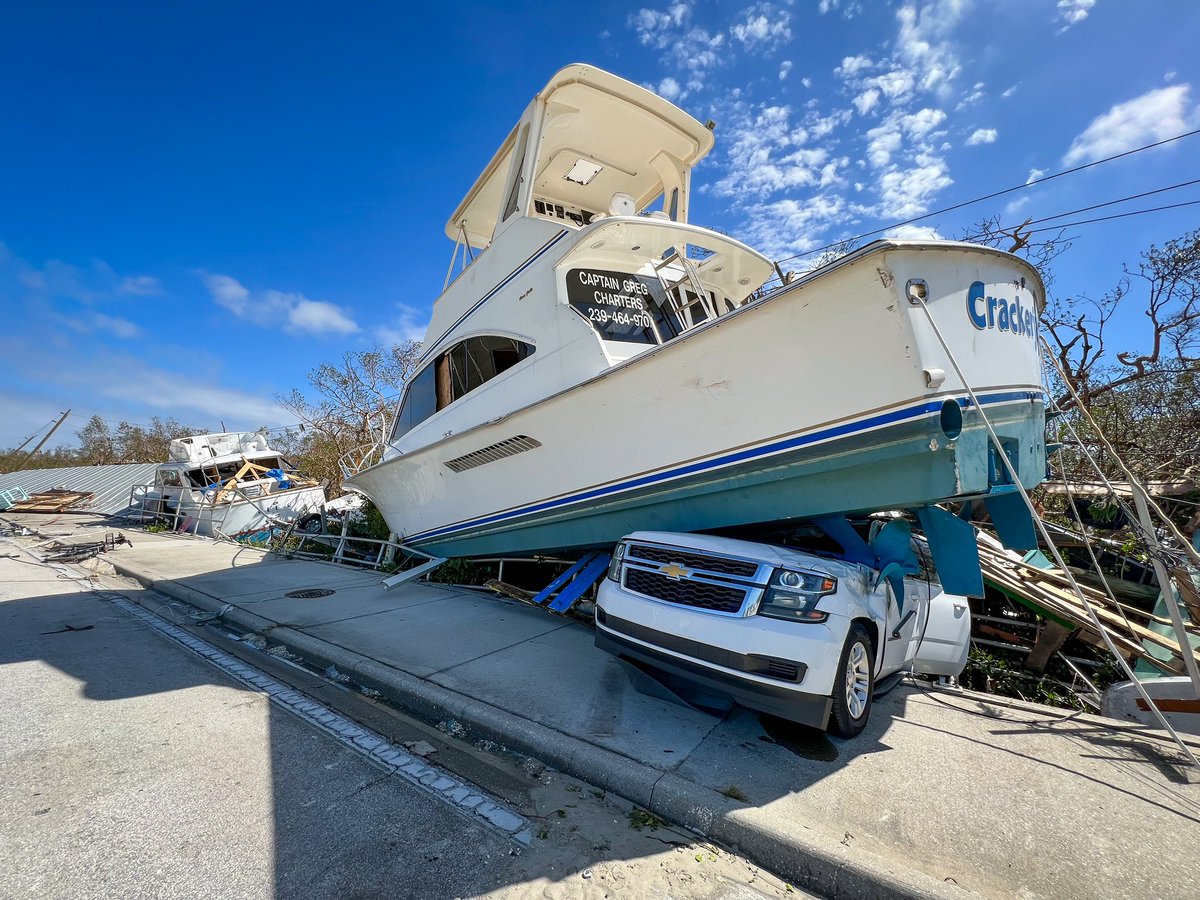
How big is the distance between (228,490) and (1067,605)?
17.4 metres

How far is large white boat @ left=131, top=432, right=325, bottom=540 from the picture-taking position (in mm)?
14398

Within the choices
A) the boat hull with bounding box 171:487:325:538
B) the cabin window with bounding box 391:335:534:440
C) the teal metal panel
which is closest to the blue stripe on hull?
the teal metal panel

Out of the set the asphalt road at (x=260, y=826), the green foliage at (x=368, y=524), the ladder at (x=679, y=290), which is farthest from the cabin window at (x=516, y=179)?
the green foliage at (x=368, y=524)

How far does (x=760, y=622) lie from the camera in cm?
277

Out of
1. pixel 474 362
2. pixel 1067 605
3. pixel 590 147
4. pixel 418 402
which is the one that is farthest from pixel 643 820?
pixel 590 147

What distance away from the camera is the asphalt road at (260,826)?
6.40 feet

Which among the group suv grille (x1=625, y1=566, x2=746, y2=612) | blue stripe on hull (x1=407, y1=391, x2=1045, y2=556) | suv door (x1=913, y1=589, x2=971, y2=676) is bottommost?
suv door (x1=913, y1=589, x2=971, y2=676)

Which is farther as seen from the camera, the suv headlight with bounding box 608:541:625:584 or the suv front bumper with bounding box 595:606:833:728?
the suv headlight with bounding box 608:541:625:584

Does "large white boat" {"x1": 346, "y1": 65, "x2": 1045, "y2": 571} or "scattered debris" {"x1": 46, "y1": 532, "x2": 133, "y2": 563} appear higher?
"large white boat" {"x1": 346, "y1": 65, "x2": 1045, "y2": 571}

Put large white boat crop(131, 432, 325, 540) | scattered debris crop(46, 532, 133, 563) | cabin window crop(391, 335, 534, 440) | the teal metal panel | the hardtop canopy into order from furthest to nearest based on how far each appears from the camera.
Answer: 1. large white boat crop(131, 432, 325, 540)
2. scattered debris crop(46, 532, 133, 563)
3. cabin window crop(391, 335, 534, 440)
4. the hardtop canopy
5. the teal metal panel

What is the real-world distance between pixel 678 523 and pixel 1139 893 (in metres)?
2.67

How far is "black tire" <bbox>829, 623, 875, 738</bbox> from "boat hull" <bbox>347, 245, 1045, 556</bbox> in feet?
2.50

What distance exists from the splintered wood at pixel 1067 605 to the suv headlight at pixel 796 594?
2.60m

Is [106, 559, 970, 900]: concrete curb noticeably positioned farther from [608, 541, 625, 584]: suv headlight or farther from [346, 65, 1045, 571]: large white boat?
[346, 65, 1045, 571]: large white boat
